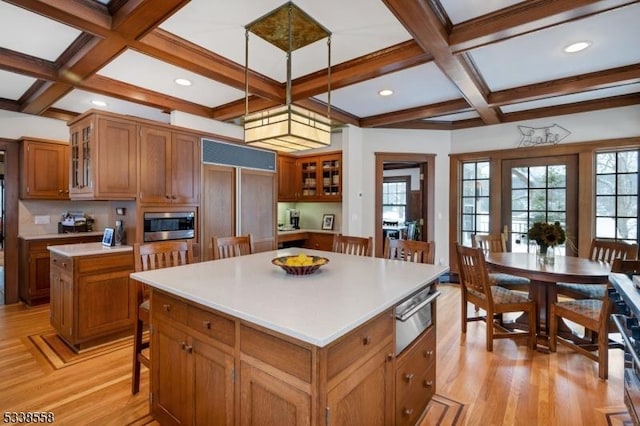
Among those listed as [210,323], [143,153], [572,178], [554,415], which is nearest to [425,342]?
[554,415]

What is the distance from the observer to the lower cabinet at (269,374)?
1.19 meters

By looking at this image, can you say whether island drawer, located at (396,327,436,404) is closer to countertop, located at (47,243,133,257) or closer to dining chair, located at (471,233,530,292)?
dining chair, located at (471,233,530,292)

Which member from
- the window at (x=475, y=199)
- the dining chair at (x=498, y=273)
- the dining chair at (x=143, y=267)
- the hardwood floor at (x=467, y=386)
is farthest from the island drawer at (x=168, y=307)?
the window at (x=475, y=199)

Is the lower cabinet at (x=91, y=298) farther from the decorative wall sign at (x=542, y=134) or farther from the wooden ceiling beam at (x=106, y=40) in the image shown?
the decorative wall sign at (x=542, y=134)

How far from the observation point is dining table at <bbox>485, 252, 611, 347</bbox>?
9.04 ft

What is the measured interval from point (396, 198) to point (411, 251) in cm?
655

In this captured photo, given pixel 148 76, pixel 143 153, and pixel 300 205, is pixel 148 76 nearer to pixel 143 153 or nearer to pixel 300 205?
pixel 143 153

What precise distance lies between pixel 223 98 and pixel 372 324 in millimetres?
3552

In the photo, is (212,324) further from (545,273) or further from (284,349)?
(545,273)

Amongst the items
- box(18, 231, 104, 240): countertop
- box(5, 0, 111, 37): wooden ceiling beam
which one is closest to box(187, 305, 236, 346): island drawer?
box(5, 0, 111, 37): wooden ceiling beam

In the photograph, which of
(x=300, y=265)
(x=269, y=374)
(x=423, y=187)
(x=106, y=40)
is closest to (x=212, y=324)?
(x=269, y=374)

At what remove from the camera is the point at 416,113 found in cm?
453

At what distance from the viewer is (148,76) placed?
3.33m

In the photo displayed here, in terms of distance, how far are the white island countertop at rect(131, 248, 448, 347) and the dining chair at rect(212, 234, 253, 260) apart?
0.42 meters
